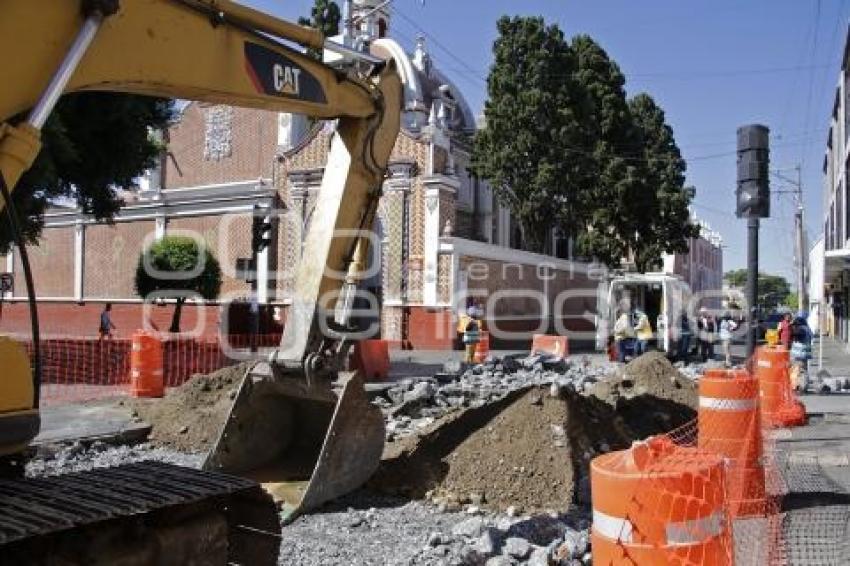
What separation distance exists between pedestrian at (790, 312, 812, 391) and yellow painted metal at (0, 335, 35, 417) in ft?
49.7

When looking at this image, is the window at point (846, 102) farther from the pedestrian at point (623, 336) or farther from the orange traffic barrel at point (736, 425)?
the orange traffic barrel at point (736, 425)

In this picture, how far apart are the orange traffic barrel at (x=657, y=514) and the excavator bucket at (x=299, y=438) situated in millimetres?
3611

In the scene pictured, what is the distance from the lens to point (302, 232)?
33062 mm

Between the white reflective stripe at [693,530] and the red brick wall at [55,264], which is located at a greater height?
the red brick wall at [55,264]

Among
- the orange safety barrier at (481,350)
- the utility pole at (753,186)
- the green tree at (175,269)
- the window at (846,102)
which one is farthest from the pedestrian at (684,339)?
the utility pole at (753,186)

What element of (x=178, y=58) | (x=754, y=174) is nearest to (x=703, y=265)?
(x=754, y=174)

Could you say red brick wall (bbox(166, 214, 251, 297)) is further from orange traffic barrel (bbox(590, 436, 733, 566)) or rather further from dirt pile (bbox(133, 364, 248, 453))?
orange traffic barrel (bbox(590, 436, 733, 566))

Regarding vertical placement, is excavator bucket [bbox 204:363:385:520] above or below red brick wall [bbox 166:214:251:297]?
below

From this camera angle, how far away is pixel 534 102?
32719mm

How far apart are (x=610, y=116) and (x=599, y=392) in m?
23.5

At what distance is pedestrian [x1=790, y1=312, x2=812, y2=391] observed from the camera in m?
16.5

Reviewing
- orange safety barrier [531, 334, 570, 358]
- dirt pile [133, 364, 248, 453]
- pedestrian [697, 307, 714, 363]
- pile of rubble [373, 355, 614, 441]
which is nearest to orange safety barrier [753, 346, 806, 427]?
pile of rubble [373, 355, 614, 441]

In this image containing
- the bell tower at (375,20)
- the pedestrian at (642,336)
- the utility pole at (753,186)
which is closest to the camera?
the utility pole at (753,186)

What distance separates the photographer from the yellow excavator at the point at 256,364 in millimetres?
3439
